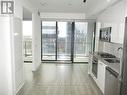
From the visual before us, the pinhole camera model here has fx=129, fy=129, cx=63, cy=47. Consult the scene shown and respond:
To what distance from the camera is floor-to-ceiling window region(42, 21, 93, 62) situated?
756 centimetres

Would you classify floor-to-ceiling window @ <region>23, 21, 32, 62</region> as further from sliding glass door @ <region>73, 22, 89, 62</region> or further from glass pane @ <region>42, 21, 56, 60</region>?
sliding glass door @ <region>73, 22, 89, 62</region>

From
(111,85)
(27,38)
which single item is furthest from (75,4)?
(27,38)

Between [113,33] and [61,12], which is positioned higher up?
[61,12]

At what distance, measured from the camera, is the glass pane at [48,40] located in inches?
300

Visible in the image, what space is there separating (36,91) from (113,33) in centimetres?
282

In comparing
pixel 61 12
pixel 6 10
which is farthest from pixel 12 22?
pixel 61 12

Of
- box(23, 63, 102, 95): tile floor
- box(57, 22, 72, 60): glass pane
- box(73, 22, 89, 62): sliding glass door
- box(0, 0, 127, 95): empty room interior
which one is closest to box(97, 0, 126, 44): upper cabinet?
box(0, 0, 127, 95): empty room interior

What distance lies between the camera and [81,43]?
7742 millimetres

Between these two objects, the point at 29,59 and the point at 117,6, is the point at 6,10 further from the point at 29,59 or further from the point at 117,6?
the point at 29,59

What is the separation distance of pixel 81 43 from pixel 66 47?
929 millimetres

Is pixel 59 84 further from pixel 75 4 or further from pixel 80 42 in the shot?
pixel 80 42

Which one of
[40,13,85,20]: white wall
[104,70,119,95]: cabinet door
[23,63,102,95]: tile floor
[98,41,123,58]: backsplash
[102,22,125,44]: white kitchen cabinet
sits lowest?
[23,63,102,95]: tile floor

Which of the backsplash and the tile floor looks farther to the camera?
the backsplash

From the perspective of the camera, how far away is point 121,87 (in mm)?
2264
